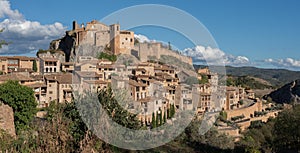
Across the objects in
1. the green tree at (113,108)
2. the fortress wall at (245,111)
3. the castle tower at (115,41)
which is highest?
the castle tower at (115,41)

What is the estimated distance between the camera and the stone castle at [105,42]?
30516mm

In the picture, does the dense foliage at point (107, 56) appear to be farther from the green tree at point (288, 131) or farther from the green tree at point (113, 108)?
the green tree at point (113, 108)

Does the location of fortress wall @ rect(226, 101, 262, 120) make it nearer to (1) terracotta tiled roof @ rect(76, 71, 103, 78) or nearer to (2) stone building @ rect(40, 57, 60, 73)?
(1) terracotta tiled roof @ rect(76, 71, 103, 78)

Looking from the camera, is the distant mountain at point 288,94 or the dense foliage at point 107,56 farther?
the distant mountain at point 288,94

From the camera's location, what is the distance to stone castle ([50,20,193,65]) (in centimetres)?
3052

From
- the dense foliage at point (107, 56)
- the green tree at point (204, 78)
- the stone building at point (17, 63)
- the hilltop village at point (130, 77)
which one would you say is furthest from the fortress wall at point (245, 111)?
the stone building at point (17, 63)

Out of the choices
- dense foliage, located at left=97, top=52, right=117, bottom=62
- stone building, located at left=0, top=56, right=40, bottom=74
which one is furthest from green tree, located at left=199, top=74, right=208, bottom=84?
stone building, located at left=0, top=56, right=40, bottom=74

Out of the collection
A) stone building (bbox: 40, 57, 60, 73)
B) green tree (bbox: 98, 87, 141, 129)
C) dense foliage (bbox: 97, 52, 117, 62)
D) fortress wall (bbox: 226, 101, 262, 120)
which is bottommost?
fortress wall (bbox: 226, 101, 262, 120)

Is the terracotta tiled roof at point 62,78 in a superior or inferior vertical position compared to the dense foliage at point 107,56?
inferior

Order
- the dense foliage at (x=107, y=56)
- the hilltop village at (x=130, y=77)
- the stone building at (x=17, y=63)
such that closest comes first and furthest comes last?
the hilltop village at (x=130, y=77) < the stone building at (x=17, y=63) < the dense foliage at (x=107, y=56)

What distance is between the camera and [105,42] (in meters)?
32.7

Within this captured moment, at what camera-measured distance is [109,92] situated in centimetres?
561

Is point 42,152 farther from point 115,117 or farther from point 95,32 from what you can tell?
point 95,32

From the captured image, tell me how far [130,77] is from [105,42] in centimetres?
1066
